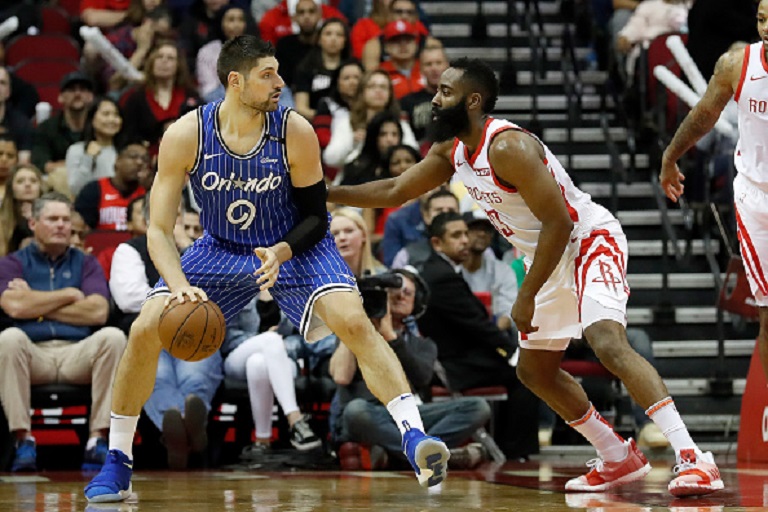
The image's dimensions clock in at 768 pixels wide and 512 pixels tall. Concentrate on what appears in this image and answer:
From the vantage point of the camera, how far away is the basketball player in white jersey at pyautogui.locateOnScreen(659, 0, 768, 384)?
18.9 ft

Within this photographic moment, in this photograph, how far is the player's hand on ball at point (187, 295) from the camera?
521 cm

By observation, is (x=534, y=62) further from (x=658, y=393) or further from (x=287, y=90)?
(x=658, y=393)

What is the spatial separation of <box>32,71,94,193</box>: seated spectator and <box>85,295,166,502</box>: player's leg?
16.6 ft

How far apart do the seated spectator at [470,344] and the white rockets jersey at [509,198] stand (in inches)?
98.4

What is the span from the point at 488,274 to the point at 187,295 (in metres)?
4.05

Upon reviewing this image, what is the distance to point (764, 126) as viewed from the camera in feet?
19.1

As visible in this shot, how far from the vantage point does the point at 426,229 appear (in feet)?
30.6

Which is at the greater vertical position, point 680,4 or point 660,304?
point 680,4

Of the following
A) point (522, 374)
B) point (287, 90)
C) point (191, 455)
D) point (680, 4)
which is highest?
point (680, 4)

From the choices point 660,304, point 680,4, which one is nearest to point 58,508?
point 660,304

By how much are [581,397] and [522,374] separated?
27 cm

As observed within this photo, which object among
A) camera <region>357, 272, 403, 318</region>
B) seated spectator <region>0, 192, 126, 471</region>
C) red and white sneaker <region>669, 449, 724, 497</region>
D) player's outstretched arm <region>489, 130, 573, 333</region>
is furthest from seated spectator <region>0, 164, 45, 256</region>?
red and white sneaker <region>669, 449, 724, 497</region>

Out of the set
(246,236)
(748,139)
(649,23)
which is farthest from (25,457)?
(649,23)

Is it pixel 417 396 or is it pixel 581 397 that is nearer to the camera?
pixel 581 397
